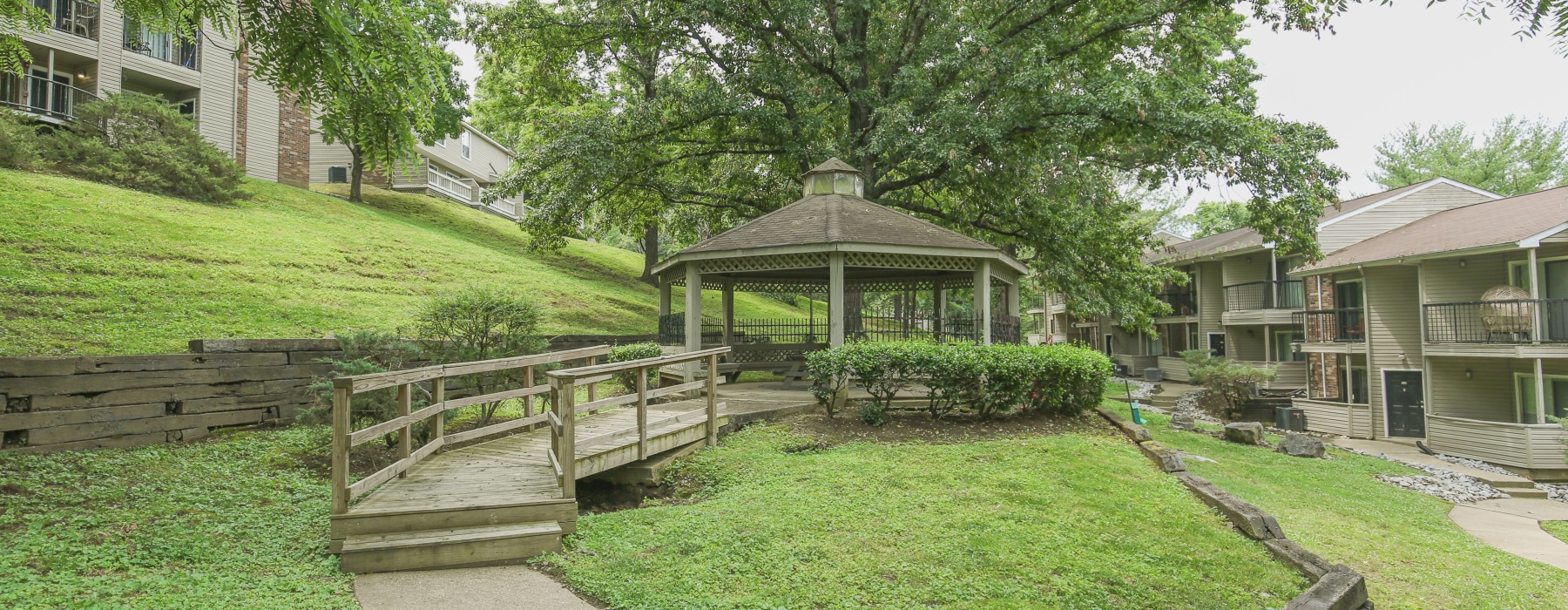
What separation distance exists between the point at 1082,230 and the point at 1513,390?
34.7 feet

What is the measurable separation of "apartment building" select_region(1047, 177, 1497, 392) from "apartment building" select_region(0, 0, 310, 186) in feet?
91.1

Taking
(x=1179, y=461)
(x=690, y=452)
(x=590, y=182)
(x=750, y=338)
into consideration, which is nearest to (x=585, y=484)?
(x=690, y=452)

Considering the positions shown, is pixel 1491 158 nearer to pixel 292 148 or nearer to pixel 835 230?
pixel 835 230

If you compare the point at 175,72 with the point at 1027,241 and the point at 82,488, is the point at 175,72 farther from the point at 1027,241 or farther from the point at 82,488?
the point at 1027,241

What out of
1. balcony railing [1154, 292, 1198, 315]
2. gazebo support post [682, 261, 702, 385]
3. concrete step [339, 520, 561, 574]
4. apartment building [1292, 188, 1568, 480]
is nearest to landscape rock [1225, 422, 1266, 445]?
apartment building [1292, 188, 1568, 480]

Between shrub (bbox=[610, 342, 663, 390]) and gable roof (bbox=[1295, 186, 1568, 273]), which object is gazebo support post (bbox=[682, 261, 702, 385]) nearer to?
shrub (bbox=[610, 342, 663, 390])

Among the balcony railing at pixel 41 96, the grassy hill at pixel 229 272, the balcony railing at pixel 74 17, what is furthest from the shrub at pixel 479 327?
the balcony railing at pixel 74 17

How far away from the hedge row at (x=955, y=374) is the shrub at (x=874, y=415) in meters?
0.09

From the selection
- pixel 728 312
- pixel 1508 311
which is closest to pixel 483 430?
pixel 728 312

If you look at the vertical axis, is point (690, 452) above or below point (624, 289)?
below

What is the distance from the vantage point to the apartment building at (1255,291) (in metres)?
23.7

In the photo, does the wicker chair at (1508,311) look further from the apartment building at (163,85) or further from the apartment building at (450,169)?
the apartment building at (163,85)

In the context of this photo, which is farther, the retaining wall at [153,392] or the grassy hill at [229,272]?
the grassy hill at [229,272]

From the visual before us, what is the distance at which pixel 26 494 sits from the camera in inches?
230
